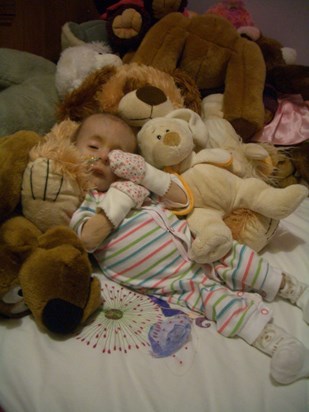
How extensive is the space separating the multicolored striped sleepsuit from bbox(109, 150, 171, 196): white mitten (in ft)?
0.19

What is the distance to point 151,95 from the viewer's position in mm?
950

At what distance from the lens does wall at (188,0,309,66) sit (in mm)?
1476

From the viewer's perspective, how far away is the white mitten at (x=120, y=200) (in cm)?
74

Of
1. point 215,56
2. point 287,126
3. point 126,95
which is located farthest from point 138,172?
point 287,126

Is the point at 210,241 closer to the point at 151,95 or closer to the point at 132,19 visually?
the point at 151,95

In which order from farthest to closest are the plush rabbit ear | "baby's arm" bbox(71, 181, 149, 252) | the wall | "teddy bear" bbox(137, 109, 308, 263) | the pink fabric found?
1. the wall
2. the pink fabric
3. the plush rabbit ear
4. "teddy bear" bbox(137, 109, 308, 263)
5. "baby's arm" bbox(71, 181, 149, 252)

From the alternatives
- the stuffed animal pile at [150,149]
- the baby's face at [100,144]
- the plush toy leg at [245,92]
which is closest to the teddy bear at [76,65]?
the stuffed animal pile at [150,149]

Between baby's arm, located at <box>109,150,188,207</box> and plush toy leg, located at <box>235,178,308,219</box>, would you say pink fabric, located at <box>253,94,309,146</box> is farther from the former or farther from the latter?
baby's arm, located at <box>109,150,188,207</box>

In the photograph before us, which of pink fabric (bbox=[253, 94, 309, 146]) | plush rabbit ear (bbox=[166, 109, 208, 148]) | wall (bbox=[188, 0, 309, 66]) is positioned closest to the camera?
plush rabbit ear (bbox=[166, 109, 208, 148])

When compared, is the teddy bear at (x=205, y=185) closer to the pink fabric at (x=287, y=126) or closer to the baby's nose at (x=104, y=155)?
the baby's nose at (x=104, y=155)

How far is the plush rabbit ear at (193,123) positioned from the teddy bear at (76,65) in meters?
0.28

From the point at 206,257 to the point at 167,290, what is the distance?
111 millimetres

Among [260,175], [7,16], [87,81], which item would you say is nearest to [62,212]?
[87,81]

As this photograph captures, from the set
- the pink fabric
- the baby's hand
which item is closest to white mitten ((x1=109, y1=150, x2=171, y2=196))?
the baby's hand
